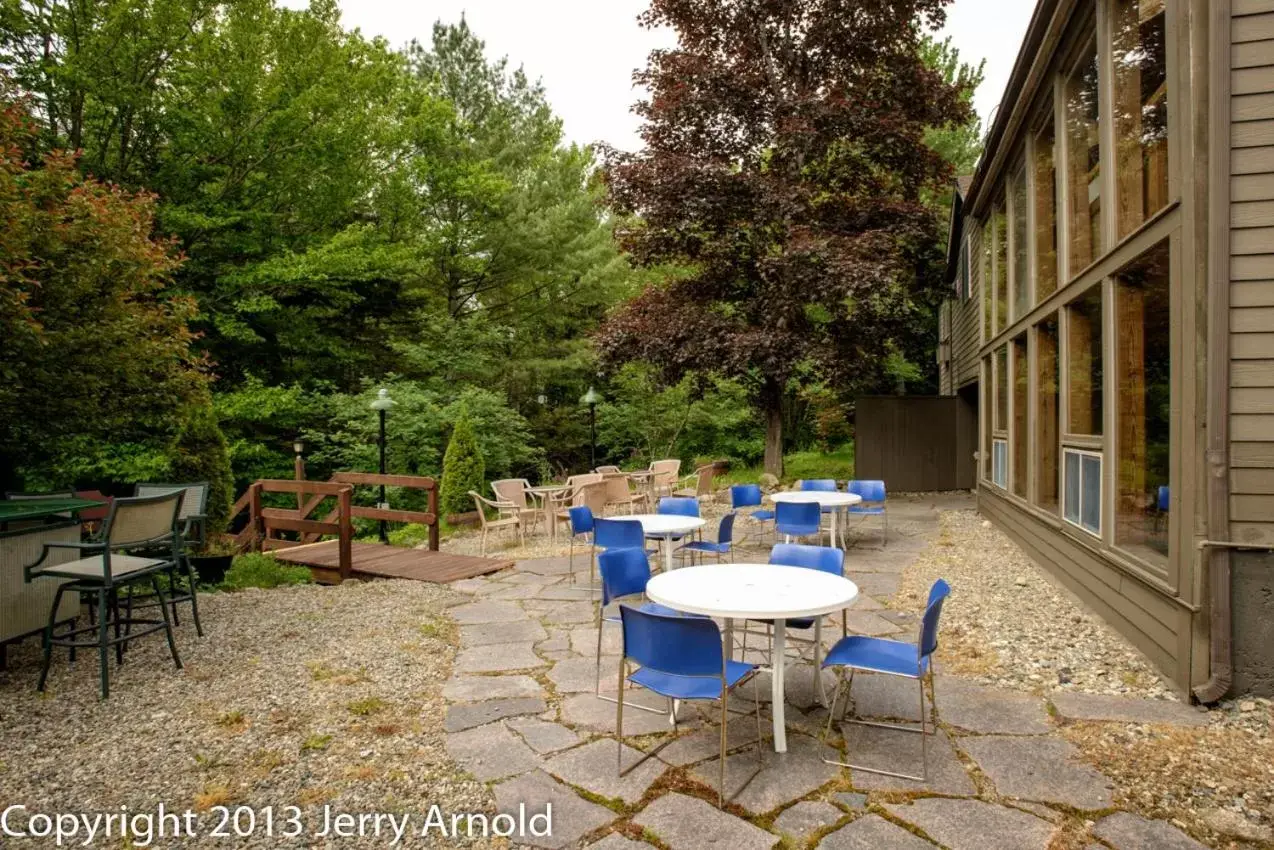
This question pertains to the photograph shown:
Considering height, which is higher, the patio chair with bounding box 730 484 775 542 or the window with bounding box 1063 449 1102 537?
the window with bounding box 1063 449 1102 537

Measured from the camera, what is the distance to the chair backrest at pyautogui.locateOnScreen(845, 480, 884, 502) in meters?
8.16

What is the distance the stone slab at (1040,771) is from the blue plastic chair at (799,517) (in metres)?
3.30

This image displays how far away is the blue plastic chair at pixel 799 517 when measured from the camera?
21.3 feet

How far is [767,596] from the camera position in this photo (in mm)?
3195

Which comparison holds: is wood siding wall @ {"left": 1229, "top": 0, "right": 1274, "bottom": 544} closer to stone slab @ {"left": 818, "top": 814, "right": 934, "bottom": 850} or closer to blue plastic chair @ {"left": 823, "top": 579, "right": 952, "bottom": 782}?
Answer: blue plastic chair @ {"left": 823, "top": 579, "right": 952, "bottom": 782}

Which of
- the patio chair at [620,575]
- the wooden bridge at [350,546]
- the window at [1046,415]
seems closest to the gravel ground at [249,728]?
the patio chair at [620,575]

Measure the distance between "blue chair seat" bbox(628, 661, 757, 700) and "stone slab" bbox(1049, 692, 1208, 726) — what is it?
1.73 meters

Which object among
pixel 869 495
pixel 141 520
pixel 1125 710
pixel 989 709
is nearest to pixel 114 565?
pixel 141 520

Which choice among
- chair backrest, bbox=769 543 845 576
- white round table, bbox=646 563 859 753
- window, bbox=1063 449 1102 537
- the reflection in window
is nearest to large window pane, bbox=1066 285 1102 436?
window, bbox=1063 449 1102 537

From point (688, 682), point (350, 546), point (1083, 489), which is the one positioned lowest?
point (350, 546)

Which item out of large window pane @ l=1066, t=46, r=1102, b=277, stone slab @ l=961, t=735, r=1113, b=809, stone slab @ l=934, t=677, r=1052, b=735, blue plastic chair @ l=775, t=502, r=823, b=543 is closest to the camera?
stone slab @ l=961, t=735, r=1113, b=809

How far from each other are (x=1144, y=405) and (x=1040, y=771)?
270 cm

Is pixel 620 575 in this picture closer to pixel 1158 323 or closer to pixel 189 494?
pixel 189 494

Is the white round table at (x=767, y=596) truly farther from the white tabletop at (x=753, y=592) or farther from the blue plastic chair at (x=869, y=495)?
the blue plastic chair at (x=869, y=495)
